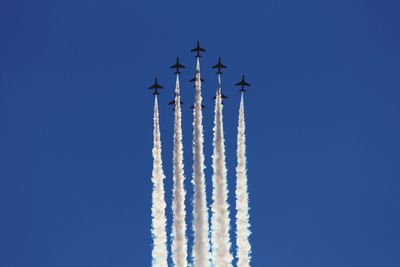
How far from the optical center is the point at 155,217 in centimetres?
7300

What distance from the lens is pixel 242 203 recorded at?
243ft

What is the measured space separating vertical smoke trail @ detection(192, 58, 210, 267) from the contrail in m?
0.92

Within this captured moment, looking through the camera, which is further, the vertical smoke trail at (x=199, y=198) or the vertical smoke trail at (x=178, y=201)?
the vertical smoke trail at (x=178, y=201)

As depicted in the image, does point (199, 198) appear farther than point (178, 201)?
No

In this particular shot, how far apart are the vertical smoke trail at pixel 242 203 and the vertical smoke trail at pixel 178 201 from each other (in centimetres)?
453

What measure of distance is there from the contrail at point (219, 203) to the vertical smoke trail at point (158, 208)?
422 cm

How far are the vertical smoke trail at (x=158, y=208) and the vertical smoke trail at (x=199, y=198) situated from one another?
3.19 metres

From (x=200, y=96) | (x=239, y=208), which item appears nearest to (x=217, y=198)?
(x=239, y=208)

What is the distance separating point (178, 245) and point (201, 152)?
7.97 metres

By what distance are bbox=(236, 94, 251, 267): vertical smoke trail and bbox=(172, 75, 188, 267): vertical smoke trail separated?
4.53 metres

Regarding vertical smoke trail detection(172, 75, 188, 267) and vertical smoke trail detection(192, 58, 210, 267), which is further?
vertical smoke trail detection(172, 75, 188, 267)

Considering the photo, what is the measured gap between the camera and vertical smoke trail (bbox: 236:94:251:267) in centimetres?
7175

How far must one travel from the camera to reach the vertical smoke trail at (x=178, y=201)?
7044 cm

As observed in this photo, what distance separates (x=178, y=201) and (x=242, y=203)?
5.43m
